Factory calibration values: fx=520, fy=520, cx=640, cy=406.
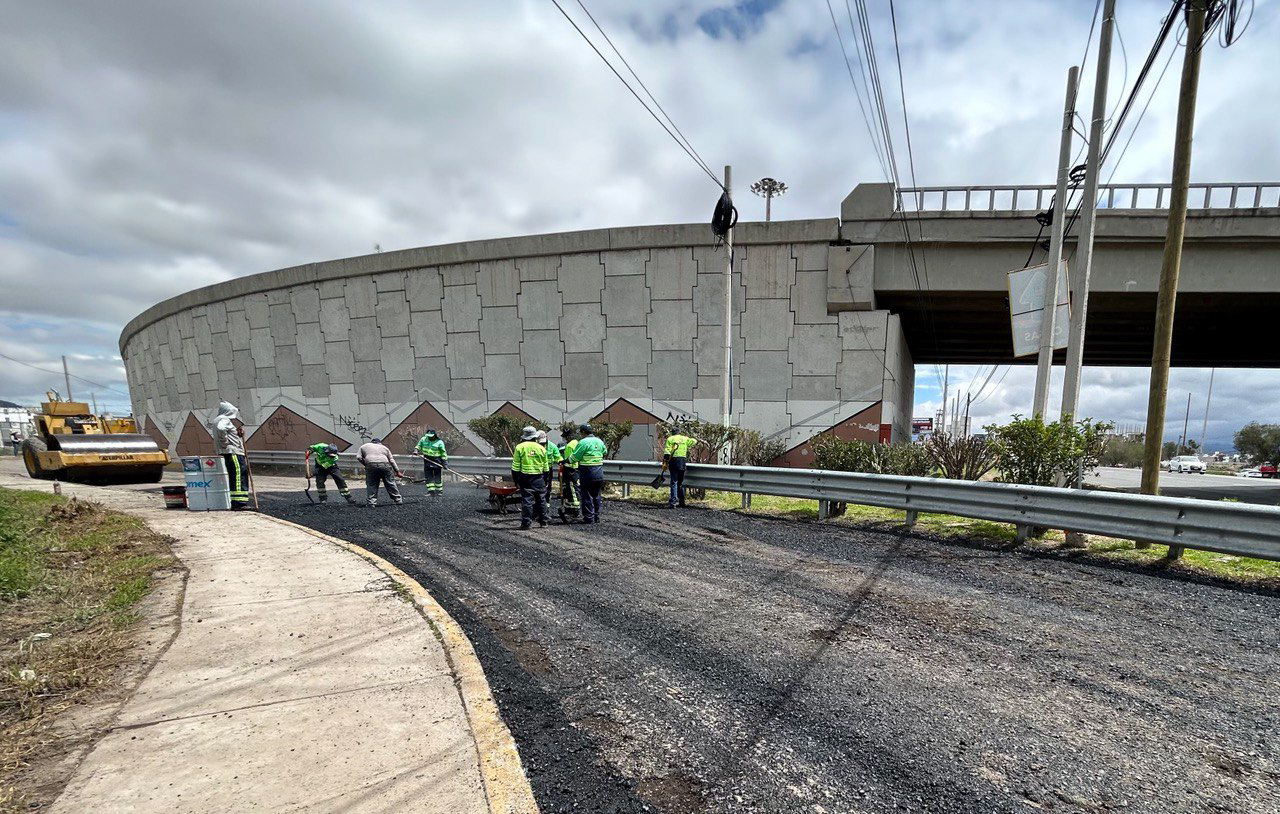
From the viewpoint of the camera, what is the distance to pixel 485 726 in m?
2.65

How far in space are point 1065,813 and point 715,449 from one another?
10149mm

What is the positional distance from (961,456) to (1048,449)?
4.82 feet

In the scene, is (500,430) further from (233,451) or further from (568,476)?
(568,476)

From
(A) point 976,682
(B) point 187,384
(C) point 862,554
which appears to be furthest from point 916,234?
(B) point 187,384

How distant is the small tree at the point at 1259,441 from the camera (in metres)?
59.5

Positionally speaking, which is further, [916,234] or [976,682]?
[916,234]

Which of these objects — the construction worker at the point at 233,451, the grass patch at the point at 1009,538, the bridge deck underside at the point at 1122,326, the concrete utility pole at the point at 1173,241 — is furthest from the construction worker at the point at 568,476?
the bridge deck underside at the point at 1122,326

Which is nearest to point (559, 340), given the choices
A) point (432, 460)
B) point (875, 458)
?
point (432, 460)

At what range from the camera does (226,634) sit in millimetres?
3775

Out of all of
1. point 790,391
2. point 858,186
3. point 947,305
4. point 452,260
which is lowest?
point 790,391

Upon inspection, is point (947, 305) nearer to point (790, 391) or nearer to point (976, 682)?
point (790, 391)

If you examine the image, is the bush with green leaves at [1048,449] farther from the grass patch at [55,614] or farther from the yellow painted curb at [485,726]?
the grass patch at [55,614]

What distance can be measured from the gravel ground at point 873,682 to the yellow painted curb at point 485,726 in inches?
3.5

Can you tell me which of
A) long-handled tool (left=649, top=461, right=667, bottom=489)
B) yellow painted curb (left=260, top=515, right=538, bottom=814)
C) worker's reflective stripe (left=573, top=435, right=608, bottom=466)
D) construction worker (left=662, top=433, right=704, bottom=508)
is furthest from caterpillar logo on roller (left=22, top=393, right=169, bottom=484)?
yellow painted curb (left=260, top=515, right=538, bottom=814)
